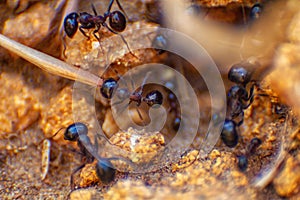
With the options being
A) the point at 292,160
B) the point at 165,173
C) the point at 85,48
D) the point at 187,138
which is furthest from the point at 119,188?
the point at 85,48

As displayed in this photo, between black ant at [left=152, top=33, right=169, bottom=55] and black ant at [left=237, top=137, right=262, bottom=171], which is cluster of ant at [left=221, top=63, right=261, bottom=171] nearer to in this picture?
black ant at [left=237, top=137, right=262, bottom=171]

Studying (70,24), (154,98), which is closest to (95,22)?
(70,24)

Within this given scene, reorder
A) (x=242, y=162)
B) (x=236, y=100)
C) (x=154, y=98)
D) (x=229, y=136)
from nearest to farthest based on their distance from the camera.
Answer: (x=242, y=162), (x=229, y=136), (x=236, y=100), (x=154, y=98)

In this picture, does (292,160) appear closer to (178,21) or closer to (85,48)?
(178,21)

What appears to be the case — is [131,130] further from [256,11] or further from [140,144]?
[256,11]

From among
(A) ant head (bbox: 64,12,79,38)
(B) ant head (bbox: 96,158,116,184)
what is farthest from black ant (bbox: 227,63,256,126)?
(A) ant head (bbox: 64,12,79,38)

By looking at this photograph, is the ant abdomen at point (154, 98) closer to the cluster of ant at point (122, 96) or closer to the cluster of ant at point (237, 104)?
the cluster of ant at point (122, 96)
